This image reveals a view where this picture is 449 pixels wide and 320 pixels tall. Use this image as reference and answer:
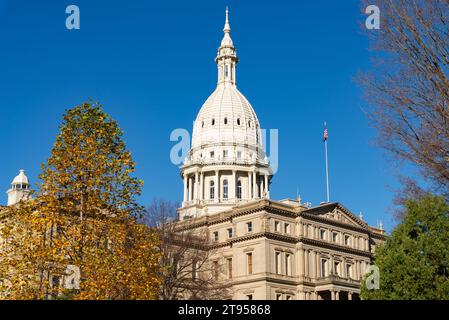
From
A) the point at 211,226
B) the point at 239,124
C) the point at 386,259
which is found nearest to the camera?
the point at 386,259

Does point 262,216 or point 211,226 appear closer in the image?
point 262,216

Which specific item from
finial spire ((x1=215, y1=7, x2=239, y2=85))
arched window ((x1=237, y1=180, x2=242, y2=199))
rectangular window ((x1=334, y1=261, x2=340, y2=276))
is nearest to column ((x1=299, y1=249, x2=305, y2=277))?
rectangular window ((x1=334, y1=261, x2=340, y2=276))

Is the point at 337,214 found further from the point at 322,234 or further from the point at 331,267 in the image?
the point at 331,267

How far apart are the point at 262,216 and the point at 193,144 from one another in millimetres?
46826

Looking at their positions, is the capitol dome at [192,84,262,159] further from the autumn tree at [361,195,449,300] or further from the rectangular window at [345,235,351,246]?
the autumn tree at [361,195,449,300]

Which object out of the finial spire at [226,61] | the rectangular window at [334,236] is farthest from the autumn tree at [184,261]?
the finial spire at [226,61]

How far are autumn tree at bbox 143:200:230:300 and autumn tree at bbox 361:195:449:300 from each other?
1069 inches

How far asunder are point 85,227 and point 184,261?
46660mm

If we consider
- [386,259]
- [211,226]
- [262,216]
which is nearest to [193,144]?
[211,226]

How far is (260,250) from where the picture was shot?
8819 cm

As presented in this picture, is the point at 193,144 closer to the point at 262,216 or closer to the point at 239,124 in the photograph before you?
the point at 239,124

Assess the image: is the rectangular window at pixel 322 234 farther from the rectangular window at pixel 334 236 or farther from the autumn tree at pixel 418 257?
the autumn tree at pixel 418 257
